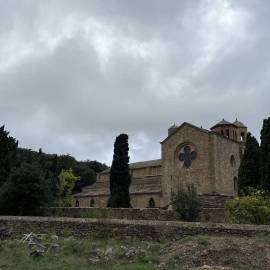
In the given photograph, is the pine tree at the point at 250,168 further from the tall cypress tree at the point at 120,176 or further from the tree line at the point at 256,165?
the tall cypress tree at the point at 120,176

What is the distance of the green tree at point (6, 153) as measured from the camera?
113 feet

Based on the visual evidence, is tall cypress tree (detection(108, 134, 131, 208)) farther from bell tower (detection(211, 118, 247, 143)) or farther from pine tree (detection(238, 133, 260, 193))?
bell tower (detection(211, 118, 247, 143))

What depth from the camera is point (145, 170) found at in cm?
5553

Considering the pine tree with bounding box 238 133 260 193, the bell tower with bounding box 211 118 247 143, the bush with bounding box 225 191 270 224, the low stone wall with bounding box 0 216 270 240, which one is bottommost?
the low stone wall with bounding box 0 216 270 240

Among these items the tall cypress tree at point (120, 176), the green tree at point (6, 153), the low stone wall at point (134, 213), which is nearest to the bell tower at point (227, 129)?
the tall cypress tree at point (120, 176)

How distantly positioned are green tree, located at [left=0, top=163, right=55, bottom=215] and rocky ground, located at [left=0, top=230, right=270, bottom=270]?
1228 cm

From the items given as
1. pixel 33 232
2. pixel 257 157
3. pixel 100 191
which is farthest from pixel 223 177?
pixel 33 232

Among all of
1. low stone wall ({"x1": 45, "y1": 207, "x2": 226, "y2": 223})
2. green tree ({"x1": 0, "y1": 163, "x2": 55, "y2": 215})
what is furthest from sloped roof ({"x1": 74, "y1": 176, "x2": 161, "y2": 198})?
low stone wall ({"x1": 45, "y1": 207, "x2": 226, "y2": 223})

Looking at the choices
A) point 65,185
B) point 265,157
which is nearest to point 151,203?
point 65,185

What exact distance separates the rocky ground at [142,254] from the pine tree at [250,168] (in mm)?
17540

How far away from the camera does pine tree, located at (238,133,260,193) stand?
31133 millimetres

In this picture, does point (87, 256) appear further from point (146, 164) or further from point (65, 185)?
point (146, 164)

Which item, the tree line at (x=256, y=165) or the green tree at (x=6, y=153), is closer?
the tree line at (x=256, y=165)

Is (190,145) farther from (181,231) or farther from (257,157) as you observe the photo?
(181,231)
